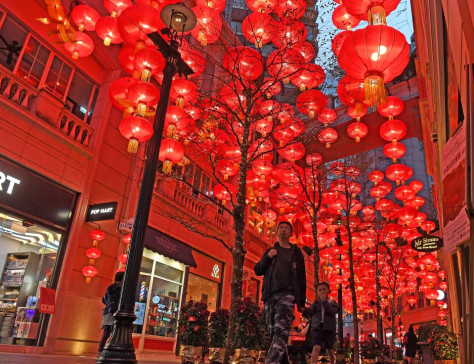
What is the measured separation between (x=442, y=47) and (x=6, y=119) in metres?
10.00

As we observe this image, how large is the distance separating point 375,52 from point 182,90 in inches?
225

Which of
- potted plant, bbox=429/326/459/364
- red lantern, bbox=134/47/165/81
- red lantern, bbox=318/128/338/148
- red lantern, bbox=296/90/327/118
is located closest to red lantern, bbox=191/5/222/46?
red lantern, bbox=134/47/165/81

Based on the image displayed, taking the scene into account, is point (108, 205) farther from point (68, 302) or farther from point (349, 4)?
point (349, 4)

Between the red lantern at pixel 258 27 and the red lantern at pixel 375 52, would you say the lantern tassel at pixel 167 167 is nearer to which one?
the red lantern at pixel 258 27

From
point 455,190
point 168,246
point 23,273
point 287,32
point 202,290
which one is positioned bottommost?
point 23,273

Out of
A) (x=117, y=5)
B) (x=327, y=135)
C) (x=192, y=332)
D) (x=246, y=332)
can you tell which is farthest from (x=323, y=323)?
(x=117, y=5)

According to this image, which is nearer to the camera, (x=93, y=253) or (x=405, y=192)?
(x=93, y=253)

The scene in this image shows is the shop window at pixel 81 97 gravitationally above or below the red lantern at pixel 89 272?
above

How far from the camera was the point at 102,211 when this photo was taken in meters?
11.2

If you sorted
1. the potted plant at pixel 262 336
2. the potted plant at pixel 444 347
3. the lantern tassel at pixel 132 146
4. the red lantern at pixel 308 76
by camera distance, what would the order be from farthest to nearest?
the potted plant at pixel 444 347 < the red lantern at pixel 308 76 < the lantern tassel at pixel 132 146 < the potted plant at pixel 262 336

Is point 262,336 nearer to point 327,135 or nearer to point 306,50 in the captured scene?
point 306,50

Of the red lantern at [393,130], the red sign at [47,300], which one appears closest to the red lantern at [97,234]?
the red sign at [47,300]

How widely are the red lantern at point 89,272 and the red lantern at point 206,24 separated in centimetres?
716

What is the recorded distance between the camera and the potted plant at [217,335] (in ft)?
27.4
